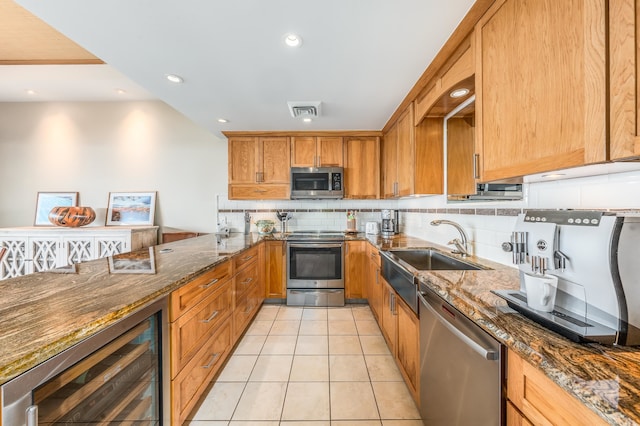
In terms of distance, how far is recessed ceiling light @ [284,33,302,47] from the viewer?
1585 mm

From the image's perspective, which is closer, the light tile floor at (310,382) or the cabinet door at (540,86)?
the cabinet door at (540,86)

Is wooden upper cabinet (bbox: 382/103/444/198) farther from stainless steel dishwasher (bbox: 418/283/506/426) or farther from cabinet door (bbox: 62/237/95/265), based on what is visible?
cabinet door (bbox: 62/237/95/265)

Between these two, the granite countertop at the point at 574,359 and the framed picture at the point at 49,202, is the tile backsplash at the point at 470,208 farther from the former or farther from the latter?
the framed picture at the point at 49,202

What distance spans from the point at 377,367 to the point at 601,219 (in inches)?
71.6

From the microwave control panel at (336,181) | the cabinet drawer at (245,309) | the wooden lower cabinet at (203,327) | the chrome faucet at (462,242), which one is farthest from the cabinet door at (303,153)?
the chrome faucet at (462,242)

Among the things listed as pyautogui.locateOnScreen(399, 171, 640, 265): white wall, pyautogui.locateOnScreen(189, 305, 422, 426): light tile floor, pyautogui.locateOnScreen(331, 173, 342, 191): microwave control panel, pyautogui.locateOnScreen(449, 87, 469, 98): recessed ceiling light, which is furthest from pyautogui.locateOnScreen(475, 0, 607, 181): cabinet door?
pyautogui.locateOnScreen(331, 173, 342, 191): microwave control panel

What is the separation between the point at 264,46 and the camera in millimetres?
1689

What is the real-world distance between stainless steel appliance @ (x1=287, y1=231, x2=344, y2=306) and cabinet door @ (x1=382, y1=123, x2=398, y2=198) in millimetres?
Answer: 896

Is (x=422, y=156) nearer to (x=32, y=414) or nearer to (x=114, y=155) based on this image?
(x=32, y=414)

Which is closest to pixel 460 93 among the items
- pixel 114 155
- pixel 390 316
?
pixel 390 316

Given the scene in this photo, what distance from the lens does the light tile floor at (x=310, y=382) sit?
1.57 meters

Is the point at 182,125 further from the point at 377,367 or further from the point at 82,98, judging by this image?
the point at 377,367

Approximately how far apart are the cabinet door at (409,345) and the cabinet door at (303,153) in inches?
90.0

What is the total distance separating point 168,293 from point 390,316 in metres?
1.62
